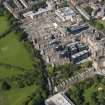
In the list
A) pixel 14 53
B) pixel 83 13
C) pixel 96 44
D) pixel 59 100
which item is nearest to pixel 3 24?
pixel 14 53

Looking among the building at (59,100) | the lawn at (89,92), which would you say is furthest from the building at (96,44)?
the building at (59,100)

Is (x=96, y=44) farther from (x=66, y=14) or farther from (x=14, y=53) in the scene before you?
(x=14, y=53)

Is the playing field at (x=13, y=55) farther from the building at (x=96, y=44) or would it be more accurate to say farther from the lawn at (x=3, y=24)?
the building at (x=96, y=44)

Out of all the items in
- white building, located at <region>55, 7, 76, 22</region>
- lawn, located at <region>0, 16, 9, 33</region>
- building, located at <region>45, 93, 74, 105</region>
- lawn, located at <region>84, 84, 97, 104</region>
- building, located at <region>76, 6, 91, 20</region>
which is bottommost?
lawn, located at <region>84, 84, 97, 104</region>

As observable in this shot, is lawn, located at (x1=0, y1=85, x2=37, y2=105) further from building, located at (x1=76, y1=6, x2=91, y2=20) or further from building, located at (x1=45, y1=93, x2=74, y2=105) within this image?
building, located at (x1=76, y1=6, x2=91, y2=20)

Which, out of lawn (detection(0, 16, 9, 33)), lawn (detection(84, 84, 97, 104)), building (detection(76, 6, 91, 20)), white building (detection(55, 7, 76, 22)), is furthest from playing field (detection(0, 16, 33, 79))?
building (detection(76, 6, 91, 20))

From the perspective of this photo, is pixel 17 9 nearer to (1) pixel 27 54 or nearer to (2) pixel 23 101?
(1) pixel 27 54
